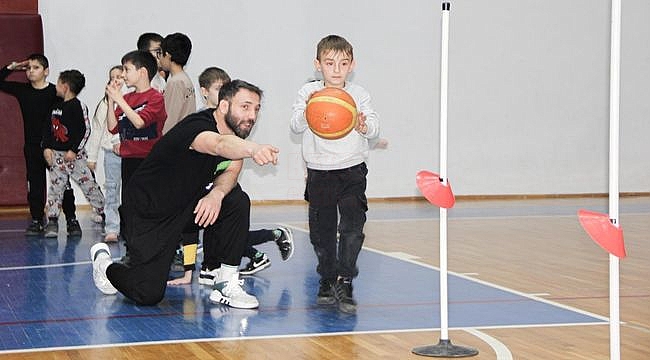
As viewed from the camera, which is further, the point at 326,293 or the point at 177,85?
the point at 177,85

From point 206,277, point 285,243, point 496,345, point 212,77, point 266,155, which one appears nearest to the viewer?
point 266,155

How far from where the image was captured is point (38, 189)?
9.78 metres

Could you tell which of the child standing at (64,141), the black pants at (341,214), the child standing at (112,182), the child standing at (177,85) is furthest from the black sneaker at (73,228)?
the black pants at (341,214)

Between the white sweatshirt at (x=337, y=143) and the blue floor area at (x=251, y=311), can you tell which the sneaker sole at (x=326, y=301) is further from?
the white sweatshirt at (x=337, y=143)

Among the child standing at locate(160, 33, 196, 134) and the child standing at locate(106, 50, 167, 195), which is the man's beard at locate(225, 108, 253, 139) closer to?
the child standing at locate(106, 50, 167, 195)

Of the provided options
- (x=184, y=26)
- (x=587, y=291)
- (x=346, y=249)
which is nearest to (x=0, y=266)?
(x=346, y=249)

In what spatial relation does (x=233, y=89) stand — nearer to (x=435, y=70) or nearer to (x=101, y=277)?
(x=101, y=277)

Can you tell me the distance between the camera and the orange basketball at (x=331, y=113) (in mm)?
5602

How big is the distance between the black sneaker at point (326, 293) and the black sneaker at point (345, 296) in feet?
0.12

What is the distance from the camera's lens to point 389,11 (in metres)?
13.5

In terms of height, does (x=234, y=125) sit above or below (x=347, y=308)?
above

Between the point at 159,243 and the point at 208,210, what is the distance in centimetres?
48

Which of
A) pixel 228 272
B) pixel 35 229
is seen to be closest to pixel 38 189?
pixel 35 229

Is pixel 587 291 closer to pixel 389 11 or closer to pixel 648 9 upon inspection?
pixel 389 11
